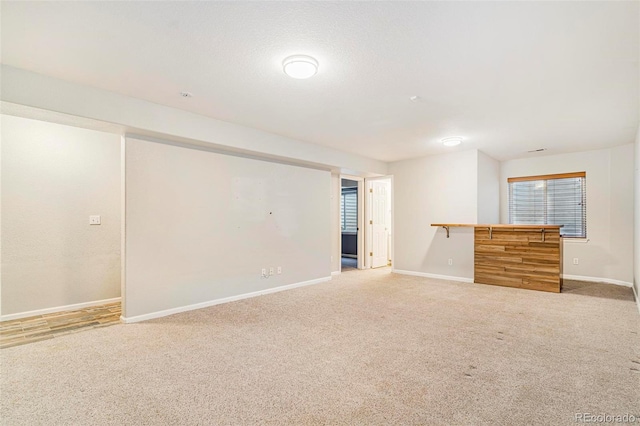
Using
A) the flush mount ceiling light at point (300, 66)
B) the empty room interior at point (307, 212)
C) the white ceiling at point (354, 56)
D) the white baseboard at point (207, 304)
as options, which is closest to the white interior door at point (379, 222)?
→ the empty room interior at point (307, 212)

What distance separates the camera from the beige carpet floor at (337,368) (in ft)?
6.41

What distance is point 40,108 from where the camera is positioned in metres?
2.90

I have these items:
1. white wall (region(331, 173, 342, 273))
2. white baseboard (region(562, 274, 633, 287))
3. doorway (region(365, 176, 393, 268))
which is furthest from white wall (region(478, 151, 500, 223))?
white wall (region(331, 173, 342, 273))

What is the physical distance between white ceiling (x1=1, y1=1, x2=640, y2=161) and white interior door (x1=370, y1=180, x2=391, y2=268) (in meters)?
3.62

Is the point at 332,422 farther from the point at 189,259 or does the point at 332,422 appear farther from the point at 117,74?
the point at 117,74

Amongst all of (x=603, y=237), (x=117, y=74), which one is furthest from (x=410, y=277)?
(x=117, y=74)

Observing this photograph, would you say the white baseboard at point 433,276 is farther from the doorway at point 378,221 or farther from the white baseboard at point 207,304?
the white baseboard at point 207,304

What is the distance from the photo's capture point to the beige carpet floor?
195 cm

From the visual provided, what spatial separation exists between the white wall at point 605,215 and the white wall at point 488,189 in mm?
1104

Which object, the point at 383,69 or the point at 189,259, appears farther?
the point at 189,259

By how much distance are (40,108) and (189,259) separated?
7.15 ft

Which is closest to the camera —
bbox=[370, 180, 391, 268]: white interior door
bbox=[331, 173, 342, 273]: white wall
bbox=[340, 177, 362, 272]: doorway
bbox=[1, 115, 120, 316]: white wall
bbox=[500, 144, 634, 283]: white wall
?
bbox=[1, 115, 120, 316]: white wall

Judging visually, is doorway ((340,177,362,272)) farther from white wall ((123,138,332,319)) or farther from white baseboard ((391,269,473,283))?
white wall ((123,138,332,319))

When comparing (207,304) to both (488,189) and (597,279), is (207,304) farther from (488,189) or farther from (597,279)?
(597,279)
